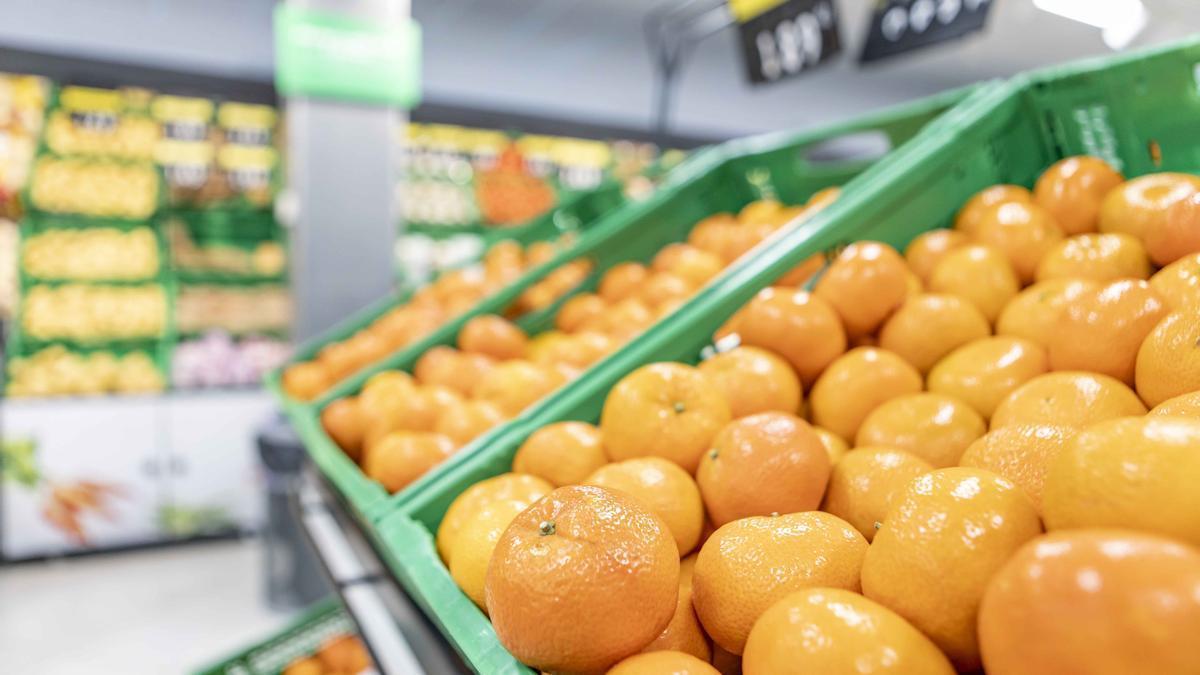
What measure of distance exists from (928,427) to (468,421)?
0.81 metres

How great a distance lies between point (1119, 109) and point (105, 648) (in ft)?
13.4

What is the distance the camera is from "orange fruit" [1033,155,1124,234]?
4.52 feet

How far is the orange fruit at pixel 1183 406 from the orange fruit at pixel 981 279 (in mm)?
520

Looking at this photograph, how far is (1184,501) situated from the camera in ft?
1.86

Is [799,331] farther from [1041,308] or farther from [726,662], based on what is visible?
[726,662]

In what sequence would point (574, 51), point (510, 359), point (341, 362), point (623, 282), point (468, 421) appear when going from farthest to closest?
1. point (574, 51)
2. point (341, 362)
3. point (623, 282)
4. point (510, 359)
5. point (468, 421)

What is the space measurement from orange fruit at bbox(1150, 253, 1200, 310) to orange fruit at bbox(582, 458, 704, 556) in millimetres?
597

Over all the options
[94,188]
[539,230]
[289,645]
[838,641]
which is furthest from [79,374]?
[838,641]

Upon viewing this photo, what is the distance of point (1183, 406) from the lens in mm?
766

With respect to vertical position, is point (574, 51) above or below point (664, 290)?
above

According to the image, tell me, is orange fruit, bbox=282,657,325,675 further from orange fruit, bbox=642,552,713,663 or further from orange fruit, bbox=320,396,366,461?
orange fruit, bbox=642,552,713,663

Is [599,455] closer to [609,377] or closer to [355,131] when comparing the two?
[609,377]

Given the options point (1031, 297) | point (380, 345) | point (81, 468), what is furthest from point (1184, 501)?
point (81, 468)

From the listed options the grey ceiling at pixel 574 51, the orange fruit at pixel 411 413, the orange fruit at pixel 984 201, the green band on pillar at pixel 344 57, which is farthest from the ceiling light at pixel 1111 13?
the orange fruit at pixel 411 413
